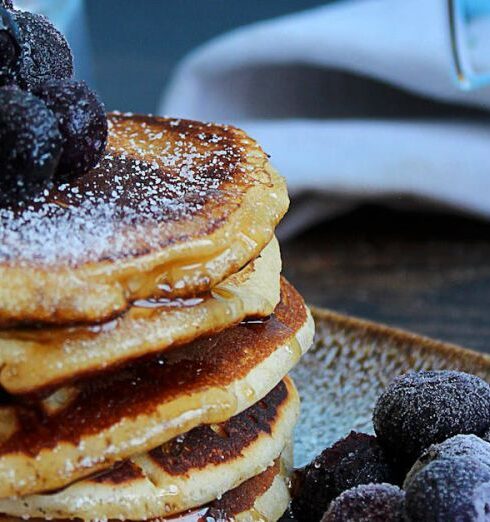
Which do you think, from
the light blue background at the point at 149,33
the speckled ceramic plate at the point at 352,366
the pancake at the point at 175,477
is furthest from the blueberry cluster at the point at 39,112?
the light blue background at the point at 149,33

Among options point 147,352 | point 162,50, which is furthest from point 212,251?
point 162,50

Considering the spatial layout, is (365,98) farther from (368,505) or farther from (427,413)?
(368,505)

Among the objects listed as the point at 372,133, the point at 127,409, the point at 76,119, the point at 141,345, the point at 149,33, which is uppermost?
the point at 76,119

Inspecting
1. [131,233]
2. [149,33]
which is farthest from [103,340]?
[149,33]

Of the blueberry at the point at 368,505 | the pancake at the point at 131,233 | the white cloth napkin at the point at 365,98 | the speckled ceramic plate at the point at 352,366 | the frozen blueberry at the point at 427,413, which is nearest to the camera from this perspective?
the pancake at the point at 131,233

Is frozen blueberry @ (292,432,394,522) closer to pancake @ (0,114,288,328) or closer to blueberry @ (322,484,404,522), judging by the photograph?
blueberry @ (322,484,404,522)

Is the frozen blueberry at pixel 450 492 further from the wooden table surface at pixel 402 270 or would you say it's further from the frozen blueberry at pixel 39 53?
the wooden table surface at pixel 402 270

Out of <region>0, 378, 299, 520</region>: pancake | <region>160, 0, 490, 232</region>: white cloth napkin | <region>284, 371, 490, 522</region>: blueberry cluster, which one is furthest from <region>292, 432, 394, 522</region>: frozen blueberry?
<region>160, 0, 490, 232</region>: white cloth napkin
